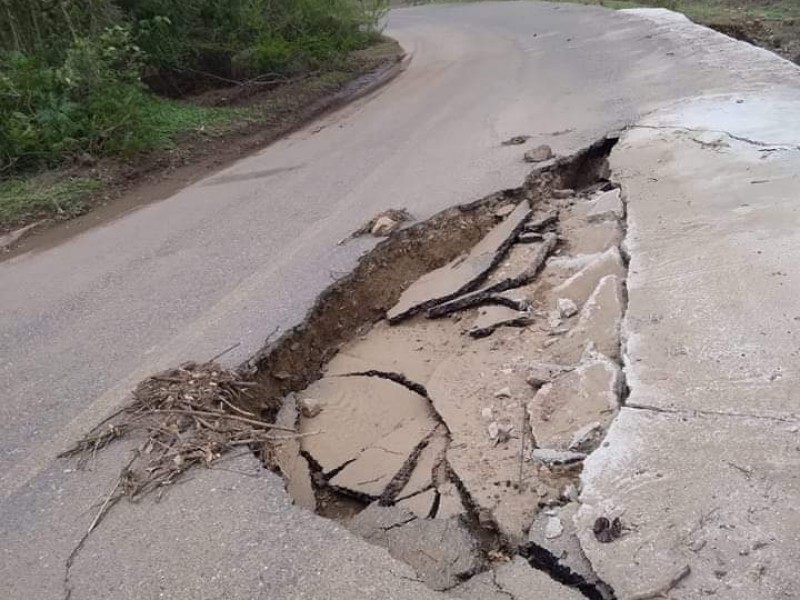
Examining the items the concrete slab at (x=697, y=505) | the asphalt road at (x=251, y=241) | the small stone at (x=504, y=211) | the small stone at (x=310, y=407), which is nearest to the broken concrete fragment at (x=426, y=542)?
the asphalt road at (x=251, y=241)

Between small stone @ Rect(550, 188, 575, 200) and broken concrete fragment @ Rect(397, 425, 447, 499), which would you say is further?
small stone @ Rect(550, 188, 575, 200)

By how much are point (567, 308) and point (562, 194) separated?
214 cm

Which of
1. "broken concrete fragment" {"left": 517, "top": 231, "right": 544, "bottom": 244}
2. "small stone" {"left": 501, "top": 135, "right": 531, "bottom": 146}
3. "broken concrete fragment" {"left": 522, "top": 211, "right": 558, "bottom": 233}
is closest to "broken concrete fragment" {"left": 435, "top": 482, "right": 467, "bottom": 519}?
"broken concrete fragment" {"left": 517, "top": 231, "right": 544, "bottom": 244}

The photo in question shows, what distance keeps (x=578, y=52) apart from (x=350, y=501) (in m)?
10.8

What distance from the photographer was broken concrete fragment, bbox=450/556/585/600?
2547mm

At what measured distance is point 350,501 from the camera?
3566 millimetres

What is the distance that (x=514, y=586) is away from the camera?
261 cm

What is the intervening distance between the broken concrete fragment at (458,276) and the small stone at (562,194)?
640 mm

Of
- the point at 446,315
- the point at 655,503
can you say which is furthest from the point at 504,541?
the point at 446,315

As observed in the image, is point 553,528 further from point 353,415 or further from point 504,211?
point 504,211

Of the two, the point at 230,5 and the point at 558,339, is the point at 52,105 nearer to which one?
the point at 230,5

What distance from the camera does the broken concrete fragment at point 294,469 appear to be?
→ 358 cm

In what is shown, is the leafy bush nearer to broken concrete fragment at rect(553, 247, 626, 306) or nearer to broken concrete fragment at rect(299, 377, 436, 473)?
broken concrete fragment at rect(299, 377, 436, 473)

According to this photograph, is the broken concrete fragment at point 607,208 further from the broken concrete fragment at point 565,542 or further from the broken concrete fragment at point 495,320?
the broken concrete fragment at point 565,542
